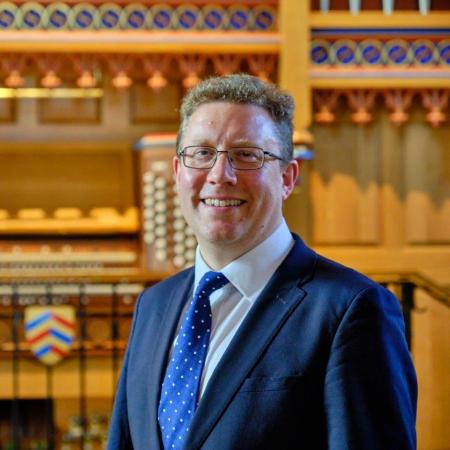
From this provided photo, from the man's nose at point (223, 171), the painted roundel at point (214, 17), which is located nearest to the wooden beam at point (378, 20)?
the painted roundel at point (214, 17)

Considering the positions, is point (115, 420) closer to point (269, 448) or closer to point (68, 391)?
point (269, 448)

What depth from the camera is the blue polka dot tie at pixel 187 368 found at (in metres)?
1.60

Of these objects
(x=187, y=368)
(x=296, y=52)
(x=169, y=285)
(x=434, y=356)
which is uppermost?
(x=296, y=52)

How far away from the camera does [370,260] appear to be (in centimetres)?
605

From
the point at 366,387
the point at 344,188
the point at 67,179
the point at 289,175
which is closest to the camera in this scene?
the point at 366,387

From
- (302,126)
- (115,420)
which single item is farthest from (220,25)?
(115,420)

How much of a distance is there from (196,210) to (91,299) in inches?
168

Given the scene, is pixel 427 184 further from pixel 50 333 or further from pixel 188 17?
pixel 50 333

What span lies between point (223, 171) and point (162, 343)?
38 cm

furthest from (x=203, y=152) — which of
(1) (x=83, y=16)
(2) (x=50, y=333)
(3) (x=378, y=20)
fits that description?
(3) (x=378, y=20)

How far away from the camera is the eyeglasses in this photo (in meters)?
1.60

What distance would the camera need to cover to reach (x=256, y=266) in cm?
164

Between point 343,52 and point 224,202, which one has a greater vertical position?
point 343,52

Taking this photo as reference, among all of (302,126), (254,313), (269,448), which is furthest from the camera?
(302,126)
